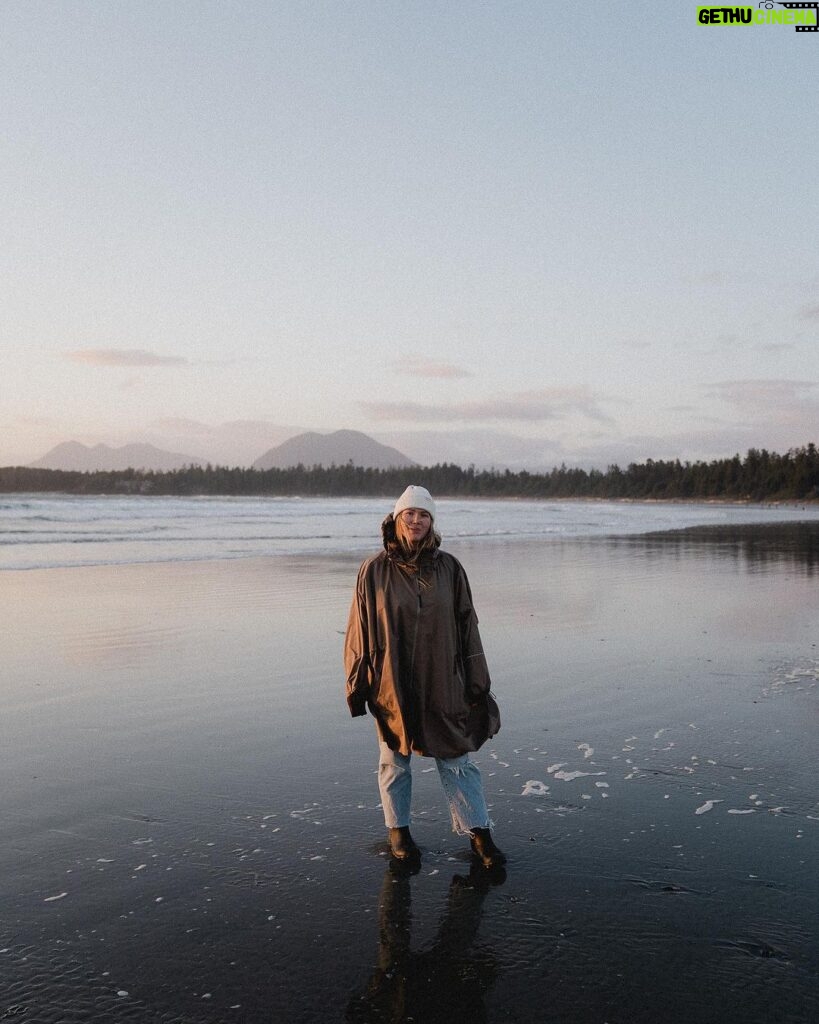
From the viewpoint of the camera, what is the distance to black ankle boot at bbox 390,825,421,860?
4.04 m

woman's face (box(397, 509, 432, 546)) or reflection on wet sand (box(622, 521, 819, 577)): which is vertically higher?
woman's face (box(397, 509, 432, 546))

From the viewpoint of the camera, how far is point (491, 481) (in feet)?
561

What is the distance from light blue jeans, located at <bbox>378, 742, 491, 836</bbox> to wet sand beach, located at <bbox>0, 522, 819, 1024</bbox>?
196 mm

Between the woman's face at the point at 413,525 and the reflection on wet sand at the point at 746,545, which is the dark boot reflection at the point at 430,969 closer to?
the woman's face at the point at 413,525

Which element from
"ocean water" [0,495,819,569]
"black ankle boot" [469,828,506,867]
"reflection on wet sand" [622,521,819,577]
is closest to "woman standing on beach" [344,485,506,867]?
"black ankle boot" [469,828,506,867]

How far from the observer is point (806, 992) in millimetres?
2947

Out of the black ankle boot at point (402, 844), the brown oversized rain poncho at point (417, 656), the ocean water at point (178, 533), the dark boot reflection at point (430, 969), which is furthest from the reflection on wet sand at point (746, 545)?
the dark boot reflection at point (430, 969)

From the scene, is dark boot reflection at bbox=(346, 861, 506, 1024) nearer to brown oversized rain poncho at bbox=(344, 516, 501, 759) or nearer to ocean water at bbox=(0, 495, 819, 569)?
brown oversized rain poncho at bbox=(344, 516, 501, 759)

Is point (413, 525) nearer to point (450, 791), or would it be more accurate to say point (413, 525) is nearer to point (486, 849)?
point (450, 791)

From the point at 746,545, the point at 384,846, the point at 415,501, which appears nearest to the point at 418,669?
the point at 415,501

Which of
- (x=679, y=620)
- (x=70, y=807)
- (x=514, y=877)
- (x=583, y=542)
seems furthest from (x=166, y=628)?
(x=583, y=542)

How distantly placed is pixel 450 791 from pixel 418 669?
0.64 m

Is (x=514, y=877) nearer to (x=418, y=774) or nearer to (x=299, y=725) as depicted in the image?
(x=418, y=774)

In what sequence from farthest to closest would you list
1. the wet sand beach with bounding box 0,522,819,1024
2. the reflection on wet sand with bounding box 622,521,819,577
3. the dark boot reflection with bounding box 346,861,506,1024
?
1. the reflection on wet sand with bounding box 622,521,819,577
2. the wet sand beach with bounding box 0,522,819,1024
3. the dark boot reflection with bounding box 346,861,506,1024
